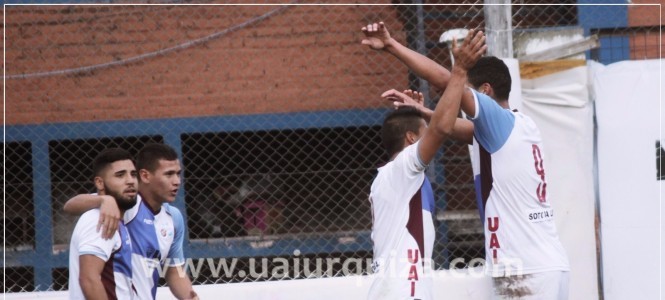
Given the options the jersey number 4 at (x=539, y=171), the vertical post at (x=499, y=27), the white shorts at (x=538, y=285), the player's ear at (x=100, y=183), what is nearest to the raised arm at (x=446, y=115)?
the jersey number 4 at (x=539, y=171)

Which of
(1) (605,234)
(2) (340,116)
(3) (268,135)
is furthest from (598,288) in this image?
(3) (268,135)

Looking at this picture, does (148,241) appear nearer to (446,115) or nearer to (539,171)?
(446,115)

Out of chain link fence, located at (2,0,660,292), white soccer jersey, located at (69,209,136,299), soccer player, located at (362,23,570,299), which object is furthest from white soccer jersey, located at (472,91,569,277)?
chain link fence, located at (2,0,660,292)

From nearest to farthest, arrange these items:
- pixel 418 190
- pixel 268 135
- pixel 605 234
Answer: pixel 418 190 < pixel 605 234 < pixel 268 135

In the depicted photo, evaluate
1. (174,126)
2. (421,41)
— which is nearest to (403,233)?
(421,41)

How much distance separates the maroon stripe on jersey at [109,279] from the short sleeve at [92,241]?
8cm

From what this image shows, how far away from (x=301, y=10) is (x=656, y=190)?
346 centimetres

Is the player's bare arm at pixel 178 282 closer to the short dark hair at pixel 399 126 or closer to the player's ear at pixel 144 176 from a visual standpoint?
the player's ear at pixel 144 176

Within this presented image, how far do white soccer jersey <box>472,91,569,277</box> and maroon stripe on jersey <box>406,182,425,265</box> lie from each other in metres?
0.66

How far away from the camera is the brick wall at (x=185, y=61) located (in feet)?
30.5

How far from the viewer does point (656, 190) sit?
26.6 feet

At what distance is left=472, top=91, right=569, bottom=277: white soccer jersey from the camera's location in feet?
18.8

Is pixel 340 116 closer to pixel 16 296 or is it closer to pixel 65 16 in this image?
pixel 65 16

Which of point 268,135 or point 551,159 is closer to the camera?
point 551,159
